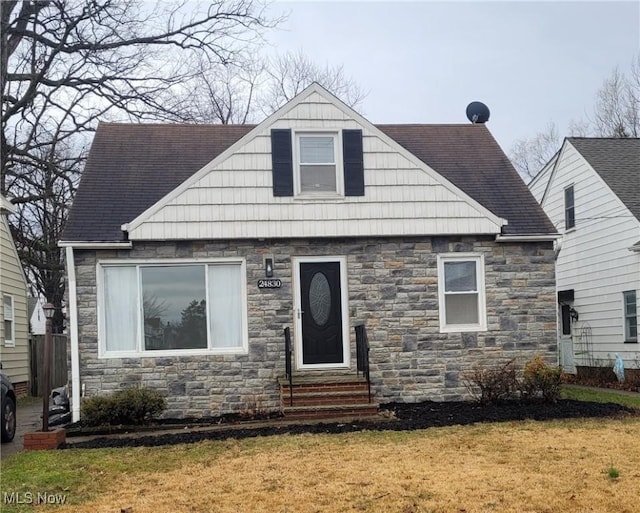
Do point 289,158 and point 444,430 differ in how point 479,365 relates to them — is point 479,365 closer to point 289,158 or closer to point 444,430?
point 444,430

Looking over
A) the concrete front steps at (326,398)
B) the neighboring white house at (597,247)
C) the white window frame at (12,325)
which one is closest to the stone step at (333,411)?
the concrete front steps at (326,398)

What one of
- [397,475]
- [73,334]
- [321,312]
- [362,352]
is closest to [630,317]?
[362,352]

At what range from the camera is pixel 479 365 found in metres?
12.1

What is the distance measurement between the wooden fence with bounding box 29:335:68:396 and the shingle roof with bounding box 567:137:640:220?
48.4 feet

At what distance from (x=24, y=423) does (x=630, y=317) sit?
12566 mm

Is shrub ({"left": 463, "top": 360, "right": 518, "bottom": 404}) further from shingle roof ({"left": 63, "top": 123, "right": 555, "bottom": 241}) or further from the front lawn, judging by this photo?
shingle roof ({"left": 63, "top": 123, "right": 555, "bottom": 241})

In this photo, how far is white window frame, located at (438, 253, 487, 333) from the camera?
12117 mm

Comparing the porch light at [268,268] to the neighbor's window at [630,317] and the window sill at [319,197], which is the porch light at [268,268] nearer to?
the window sill at [319,197]

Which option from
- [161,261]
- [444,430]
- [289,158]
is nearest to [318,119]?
[289,158]

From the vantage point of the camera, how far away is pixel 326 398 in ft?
35.9

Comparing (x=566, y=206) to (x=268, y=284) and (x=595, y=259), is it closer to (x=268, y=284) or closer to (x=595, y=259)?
(x=595, y=259)

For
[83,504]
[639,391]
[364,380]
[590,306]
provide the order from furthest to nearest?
[590,306] → [639,391] → [364,380] → [83,504]

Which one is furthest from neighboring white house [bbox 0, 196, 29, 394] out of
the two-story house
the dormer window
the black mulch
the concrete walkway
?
the concrete walkway

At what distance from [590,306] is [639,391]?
351 cm
